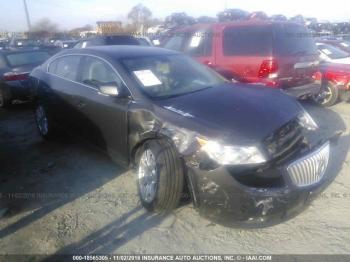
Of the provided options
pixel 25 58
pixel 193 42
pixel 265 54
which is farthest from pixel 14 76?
pixel 265 54

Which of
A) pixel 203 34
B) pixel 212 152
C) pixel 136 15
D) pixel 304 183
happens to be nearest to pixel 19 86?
pixel 203 34

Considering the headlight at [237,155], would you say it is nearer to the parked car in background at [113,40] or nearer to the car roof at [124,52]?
the car roof at [124,52]

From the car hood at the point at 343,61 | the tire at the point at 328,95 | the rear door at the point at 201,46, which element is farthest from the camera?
the car hood at the point at 343,61

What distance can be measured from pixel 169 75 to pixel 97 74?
0.89 m

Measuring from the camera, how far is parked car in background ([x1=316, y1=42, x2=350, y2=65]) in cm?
795

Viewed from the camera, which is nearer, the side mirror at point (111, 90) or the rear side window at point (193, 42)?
the side mirror at point (111, 90)

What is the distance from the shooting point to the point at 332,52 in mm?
8492

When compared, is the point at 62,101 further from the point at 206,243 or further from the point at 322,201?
the point at 322,201

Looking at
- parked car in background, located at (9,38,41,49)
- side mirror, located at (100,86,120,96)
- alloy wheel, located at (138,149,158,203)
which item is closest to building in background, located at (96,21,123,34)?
parked car in background, located at (9,38,41,49)

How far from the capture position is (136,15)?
3766 centimetres

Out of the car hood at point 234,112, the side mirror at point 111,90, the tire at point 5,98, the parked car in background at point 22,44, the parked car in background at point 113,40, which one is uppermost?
A: the car hood at point 234,112

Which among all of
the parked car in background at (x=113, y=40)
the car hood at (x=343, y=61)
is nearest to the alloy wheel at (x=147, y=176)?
the car hood at (x=343, y=61)

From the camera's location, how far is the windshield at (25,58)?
27.4 feet

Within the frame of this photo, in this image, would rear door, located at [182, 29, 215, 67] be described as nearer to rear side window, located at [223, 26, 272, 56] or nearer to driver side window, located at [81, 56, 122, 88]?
rear side window, located at [223, 26, 272, 56]
